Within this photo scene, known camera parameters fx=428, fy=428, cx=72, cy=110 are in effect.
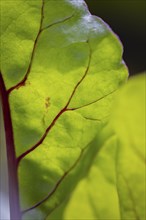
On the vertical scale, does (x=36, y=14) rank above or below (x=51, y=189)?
above

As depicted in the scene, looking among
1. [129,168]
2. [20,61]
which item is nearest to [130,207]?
[129,168]

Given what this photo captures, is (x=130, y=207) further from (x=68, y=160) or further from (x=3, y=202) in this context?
(x=3, y=202)

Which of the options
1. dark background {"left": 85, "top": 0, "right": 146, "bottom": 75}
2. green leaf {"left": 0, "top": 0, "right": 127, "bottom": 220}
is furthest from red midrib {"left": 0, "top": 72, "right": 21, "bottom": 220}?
dark background {"left": 85, "top": 0, "right": 146, "bottom": 75}

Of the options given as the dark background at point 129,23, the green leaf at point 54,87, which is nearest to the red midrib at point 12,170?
the green leaf at point 54,87

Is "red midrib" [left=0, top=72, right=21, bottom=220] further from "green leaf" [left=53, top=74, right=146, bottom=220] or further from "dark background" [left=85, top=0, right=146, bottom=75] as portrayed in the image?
"dark background" [left=85, top=0, right=146, bottom=75]

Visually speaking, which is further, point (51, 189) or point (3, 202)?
point (3, 202)

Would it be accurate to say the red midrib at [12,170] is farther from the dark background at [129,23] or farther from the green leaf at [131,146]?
the dark background at [129,23]

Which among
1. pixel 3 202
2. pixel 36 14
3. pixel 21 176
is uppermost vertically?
pixel 36 14
